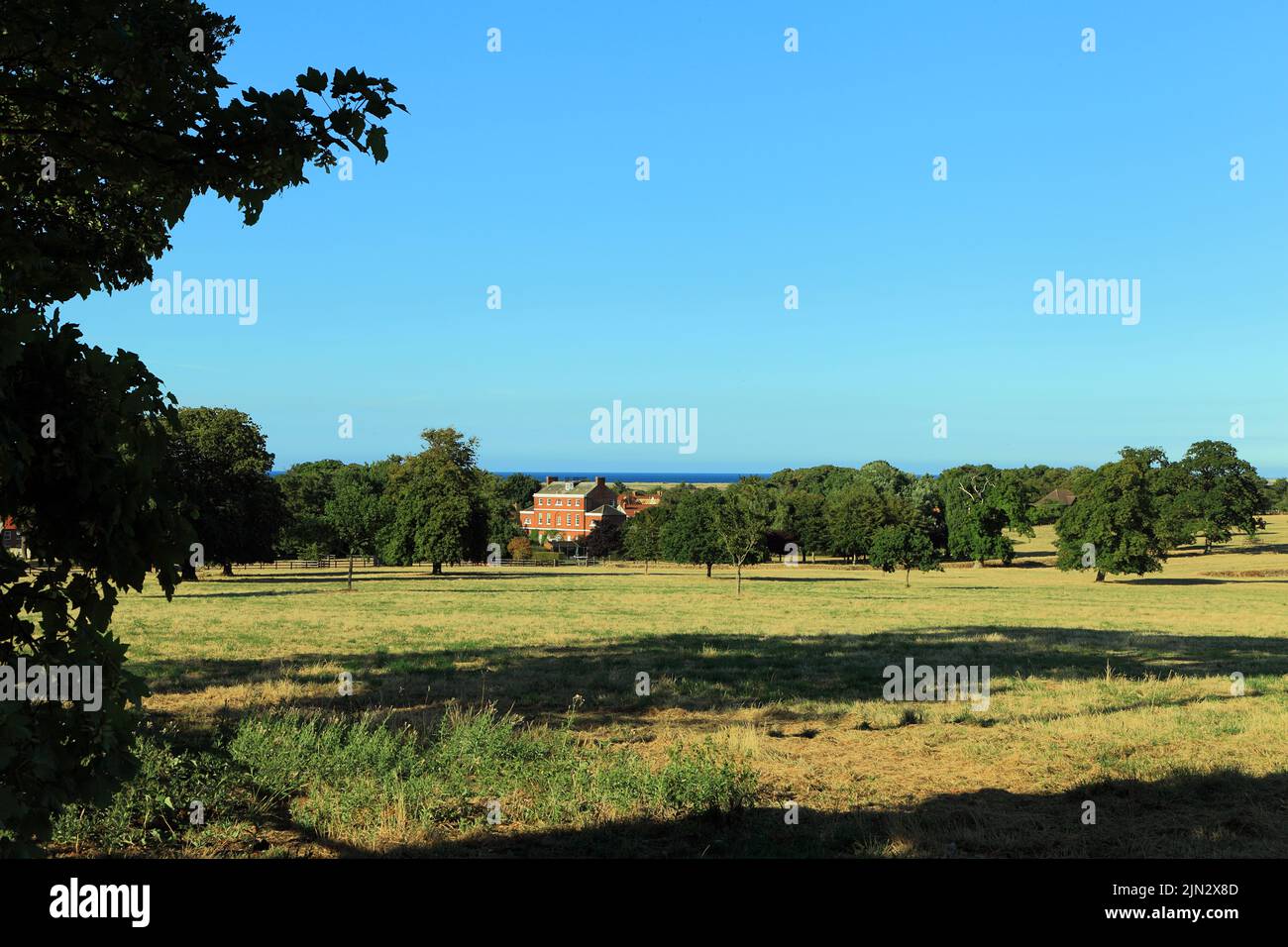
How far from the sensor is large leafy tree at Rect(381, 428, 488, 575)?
235 ft

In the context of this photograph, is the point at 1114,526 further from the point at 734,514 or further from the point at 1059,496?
the point at 1059,496

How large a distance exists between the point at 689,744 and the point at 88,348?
31.9 ft

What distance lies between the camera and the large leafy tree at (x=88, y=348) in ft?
15.5

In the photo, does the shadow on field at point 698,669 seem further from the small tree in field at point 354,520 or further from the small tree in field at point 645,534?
the small tree in field at point 645,534

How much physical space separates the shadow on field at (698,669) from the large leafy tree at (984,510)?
6794cm

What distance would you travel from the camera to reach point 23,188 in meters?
7.42

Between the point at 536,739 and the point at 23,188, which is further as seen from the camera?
the point at 536,739
